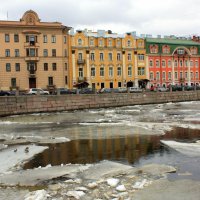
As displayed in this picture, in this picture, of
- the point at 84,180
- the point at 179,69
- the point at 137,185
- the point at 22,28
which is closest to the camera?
the point at 137,185

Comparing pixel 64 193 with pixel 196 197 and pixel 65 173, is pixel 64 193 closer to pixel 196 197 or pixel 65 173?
pixel 65 173

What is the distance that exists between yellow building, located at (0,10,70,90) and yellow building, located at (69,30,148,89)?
3.91 m

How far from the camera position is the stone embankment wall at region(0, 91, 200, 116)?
43550 millimetres

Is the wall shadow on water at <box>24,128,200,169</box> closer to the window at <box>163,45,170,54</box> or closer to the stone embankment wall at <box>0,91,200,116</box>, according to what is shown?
the stone embankment wall at <box>0,91,200,116</box>

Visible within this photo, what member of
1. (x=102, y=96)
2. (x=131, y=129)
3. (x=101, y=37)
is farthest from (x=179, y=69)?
(x=131, y=129)

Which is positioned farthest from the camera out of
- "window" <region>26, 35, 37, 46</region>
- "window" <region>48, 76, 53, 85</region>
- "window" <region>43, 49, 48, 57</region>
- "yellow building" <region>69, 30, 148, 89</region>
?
"yellow building" <region>69, 30, 148, 89</region>

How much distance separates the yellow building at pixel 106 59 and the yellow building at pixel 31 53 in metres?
3.91

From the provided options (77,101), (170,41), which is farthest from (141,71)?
(77,101)

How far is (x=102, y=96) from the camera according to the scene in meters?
51.9

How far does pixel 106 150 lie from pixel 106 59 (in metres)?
64.5

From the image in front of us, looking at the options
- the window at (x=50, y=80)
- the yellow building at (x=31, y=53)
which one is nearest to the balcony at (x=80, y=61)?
the yellow building at (x=31, y=53)

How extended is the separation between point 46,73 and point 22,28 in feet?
31.2

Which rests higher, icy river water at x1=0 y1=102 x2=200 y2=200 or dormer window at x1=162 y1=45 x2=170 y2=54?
dormer window at x1=162 y1=45 x2=170 y2=54

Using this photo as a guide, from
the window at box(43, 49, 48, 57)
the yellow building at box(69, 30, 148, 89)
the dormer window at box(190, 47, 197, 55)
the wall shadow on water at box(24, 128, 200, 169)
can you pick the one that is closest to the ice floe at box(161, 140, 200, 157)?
the wall shadow on water at box(24, 128, 200, 169)
